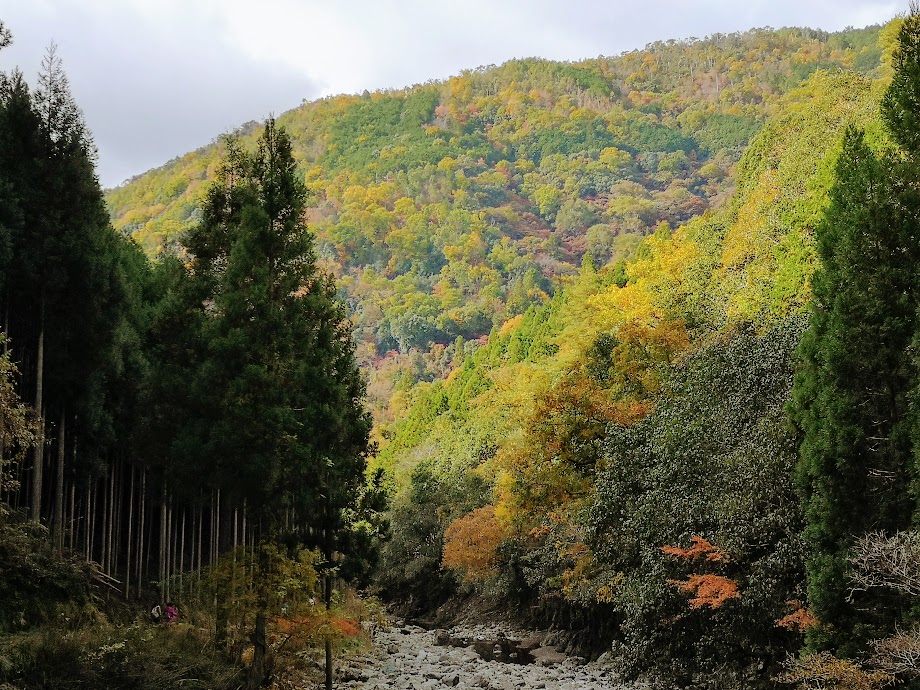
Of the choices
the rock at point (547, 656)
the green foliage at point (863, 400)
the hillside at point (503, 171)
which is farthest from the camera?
the hillside at point (503, 171)

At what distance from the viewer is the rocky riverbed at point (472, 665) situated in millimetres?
20875

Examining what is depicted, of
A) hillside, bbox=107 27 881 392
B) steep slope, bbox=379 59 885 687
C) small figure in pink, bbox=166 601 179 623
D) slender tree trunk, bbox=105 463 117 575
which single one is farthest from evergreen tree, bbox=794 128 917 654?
hillside, bbox=107 27 881 392

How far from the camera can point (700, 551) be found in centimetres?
1419

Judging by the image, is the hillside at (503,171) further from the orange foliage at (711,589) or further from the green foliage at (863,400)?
the green foliage at (863,400)

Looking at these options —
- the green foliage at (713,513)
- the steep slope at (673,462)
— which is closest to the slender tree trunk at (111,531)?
the steep slope at (673,462)

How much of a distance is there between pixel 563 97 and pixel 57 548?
153878mm

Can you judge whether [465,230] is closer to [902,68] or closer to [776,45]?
[776,45]

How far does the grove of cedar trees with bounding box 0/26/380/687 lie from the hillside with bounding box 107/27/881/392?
65.6 metres

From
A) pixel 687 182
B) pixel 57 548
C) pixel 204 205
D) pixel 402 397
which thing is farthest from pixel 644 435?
pixel 687 182

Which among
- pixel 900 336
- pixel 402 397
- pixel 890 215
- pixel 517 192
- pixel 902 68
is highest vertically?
pixel 517 192

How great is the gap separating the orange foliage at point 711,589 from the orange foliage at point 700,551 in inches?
12.4

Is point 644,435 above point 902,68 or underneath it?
underneath

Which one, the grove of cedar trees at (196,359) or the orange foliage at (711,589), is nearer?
the orange foliage at (711,589)

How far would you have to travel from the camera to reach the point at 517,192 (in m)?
140
